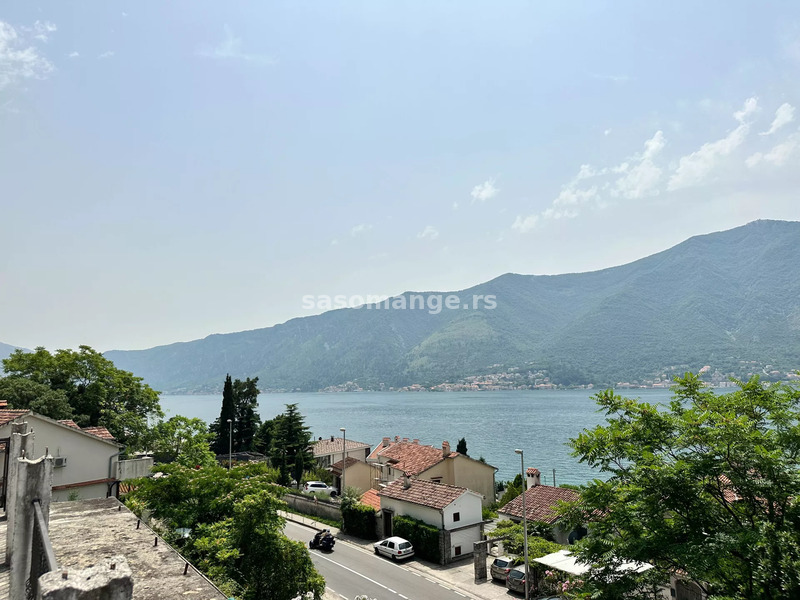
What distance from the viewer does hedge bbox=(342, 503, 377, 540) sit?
32906 millimetres

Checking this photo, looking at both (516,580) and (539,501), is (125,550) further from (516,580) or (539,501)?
(539,501)

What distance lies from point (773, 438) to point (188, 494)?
1837 cm

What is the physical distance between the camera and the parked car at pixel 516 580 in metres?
23.2

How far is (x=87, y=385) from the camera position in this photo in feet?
139

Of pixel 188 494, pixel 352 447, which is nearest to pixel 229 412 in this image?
pixel 352 447

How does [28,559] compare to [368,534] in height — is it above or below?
above

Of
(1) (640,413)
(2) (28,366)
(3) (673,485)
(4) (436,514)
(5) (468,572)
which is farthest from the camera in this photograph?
(2) (28,366)

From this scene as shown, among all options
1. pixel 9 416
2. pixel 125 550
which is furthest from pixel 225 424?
pixel 125 550

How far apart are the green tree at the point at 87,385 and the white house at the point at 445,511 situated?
22924 mm

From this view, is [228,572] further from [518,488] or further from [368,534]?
[518,488]

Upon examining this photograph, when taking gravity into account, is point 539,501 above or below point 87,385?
below

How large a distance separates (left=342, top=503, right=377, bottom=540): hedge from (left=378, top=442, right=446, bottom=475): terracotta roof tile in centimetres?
716

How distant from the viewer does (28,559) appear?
6.51 meters

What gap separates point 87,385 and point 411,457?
29.8 m
